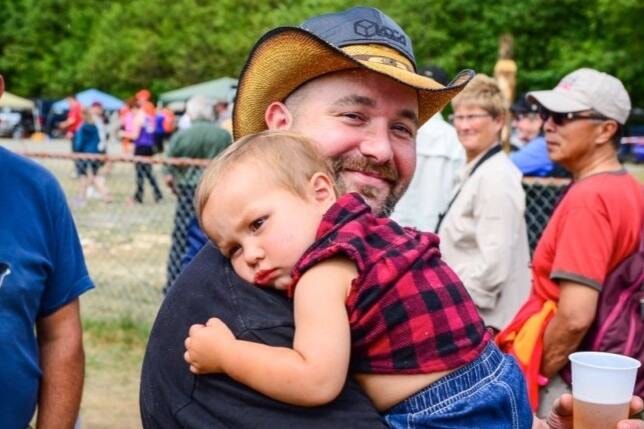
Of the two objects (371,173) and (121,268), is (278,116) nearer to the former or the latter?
(371,173)

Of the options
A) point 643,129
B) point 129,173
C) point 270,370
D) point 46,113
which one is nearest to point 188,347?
point 270,370

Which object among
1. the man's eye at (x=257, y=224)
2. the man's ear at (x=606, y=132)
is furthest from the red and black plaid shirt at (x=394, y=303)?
the man's ear at (x=606, y=132)

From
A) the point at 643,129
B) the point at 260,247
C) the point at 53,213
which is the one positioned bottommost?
the point at 643,129

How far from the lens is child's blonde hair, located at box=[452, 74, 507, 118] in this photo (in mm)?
5430

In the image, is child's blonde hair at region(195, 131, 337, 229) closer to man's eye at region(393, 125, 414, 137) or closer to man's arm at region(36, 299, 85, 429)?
man's eye at region(393, 125, 414, 137)

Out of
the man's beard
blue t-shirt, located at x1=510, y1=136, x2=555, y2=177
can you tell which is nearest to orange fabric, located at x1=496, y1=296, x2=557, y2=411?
the man's beard

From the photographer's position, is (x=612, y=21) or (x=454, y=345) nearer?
(x=454, y=345)

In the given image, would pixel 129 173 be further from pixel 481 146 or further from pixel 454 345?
pixel 454 345

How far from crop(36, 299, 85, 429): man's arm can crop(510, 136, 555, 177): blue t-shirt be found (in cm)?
495

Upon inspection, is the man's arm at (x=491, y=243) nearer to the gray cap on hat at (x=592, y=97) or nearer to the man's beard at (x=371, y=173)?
the gray cap on hat at (x=592, y=97)

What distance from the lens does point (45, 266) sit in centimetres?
261

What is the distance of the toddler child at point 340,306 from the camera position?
5.45ft

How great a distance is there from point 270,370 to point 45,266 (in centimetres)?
116

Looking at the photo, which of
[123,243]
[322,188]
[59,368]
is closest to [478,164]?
[59,368]
